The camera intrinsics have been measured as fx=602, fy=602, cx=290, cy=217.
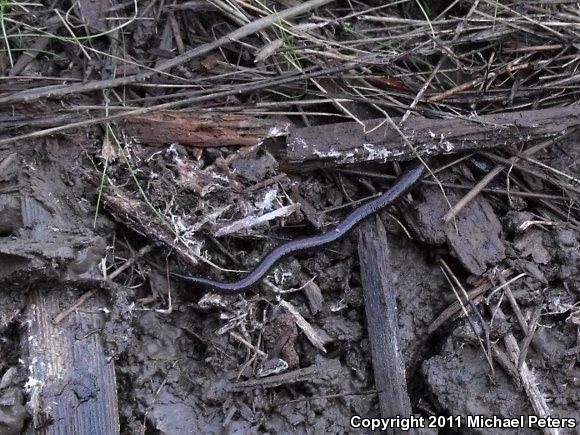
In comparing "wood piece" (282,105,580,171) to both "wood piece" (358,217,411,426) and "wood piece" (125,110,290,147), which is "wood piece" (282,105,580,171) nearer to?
"wood piece" (125,110,290,147)

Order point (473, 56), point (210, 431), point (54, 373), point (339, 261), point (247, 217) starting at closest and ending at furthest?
1. point (54, 373)
2. point (210, 431)
3. point (247, 217)
4. point (339, 261)
5. point (473, 56)

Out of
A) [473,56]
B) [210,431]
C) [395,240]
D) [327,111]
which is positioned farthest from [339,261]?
[473,56]

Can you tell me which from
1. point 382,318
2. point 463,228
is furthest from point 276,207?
point 463,228

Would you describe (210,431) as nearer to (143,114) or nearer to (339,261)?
(339,261)

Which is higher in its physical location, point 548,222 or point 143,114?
point 143,114

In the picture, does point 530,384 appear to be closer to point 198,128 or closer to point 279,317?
point 279,317
